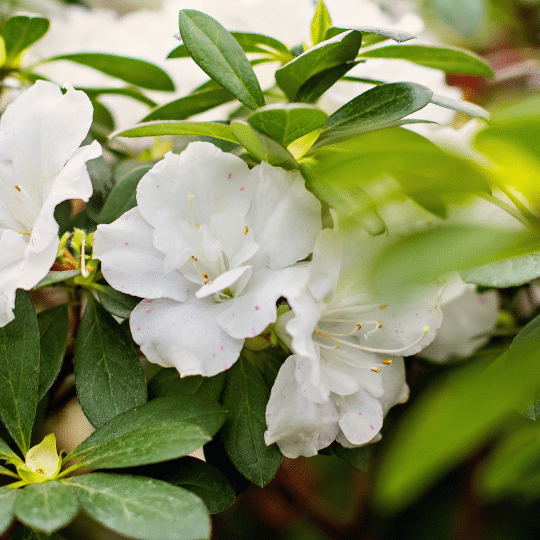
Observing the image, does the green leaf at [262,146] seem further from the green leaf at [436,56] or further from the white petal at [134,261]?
the green leaf at [436,56]

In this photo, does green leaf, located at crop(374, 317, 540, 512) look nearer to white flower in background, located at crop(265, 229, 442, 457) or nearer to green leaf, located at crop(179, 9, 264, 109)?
Answer: white flower in background, located at crop(265, 229, 442, 457)

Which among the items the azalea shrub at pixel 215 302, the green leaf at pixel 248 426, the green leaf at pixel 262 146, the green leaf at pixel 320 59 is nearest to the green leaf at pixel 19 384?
the azalea shrub at pixel 215 302

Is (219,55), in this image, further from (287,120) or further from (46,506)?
(46,506)

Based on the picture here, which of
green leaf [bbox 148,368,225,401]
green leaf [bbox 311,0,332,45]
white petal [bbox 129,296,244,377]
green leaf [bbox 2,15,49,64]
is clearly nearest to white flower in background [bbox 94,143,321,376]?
white petal [bbox 129,296,244,377]

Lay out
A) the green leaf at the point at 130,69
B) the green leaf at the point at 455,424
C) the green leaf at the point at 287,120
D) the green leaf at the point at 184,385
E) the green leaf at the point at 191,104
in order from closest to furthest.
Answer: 1. the green leaf at the point at 455,424
2. the green leaf at the point at 287,120
3. the green leaf at the point at 184,385
4. the green leaf at the point at 191,104
5. the green leaf at the point at 130,69

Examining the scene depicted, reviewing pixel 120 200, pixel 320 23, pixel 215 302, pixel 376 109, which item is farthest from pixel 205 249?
pixel 320 23

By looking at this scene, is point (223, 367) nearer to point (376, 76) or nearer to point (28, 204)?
point (28, 204)

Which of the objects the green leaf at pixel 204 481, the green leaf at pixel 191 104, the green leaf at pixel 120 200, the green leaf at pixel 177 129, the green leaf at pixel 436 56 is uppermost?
the green leaf at pixel 436 56

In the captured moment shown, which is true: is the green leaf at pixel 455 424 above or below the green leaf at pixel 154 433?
above
